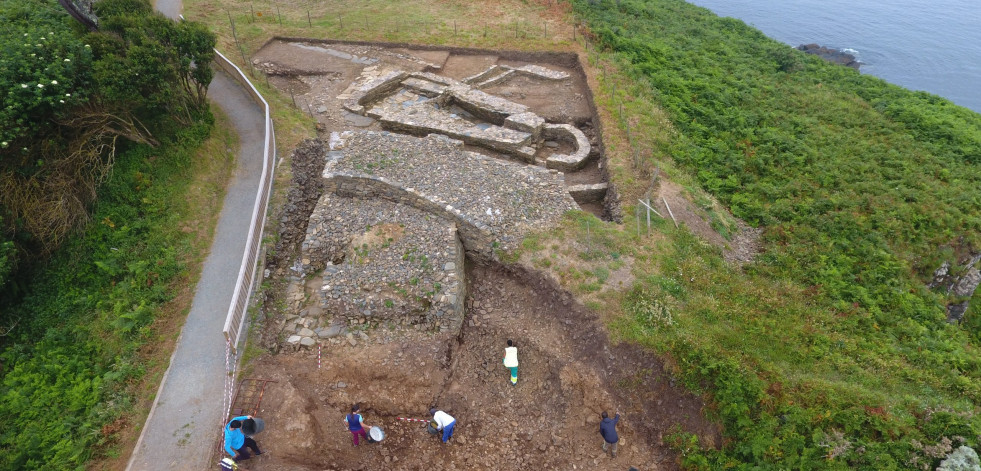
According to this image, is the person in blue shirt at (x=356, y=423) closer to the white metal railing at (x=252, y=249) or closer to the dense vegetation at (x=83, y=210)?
the white metal railing at (x=252, y=249)

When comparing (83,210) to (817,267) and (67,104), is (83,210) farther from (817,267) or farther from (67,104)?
(817,267)

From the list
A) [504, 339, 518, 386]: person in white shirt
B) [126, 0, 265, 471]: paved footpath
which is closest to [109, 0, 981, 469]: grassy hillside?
[504, 339, 518, 386]: person in white shirt

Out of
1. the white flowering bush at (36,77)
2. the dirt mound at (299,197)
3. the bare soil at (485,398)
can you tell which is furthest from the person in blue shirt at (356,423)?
the white flowering bush at (36,77)

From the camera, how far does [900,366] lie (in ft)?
42.3

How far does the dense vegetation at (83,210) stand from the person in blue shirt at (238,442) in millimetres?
3006

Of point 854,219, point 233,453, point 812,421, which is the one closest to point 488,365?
point 233,453

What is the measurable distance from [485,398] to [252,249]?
8152mm

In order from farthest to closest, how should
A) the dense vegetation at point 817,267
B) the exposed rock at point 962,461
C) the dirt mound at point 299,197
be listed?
the dirt mound at point 299,197, the dense vegetation at point 817,267, the exposed rock at point 962,461

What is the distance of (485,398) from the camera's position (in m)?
12.6

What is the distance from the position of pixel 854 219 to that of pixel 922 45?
43.5 m

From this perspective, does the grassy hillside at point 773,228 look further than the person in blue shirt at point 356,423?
Yes

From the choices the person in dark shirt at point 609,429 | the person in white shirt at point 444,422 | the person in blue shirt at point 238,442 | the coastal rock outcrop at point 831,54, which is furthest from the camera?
the coastal rock outcrop at point 831,54

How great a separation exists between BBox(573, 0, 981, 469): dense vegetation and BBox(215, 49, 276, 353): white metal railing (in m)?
10.4

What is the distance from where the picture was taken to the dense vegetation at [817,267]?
1048cm
